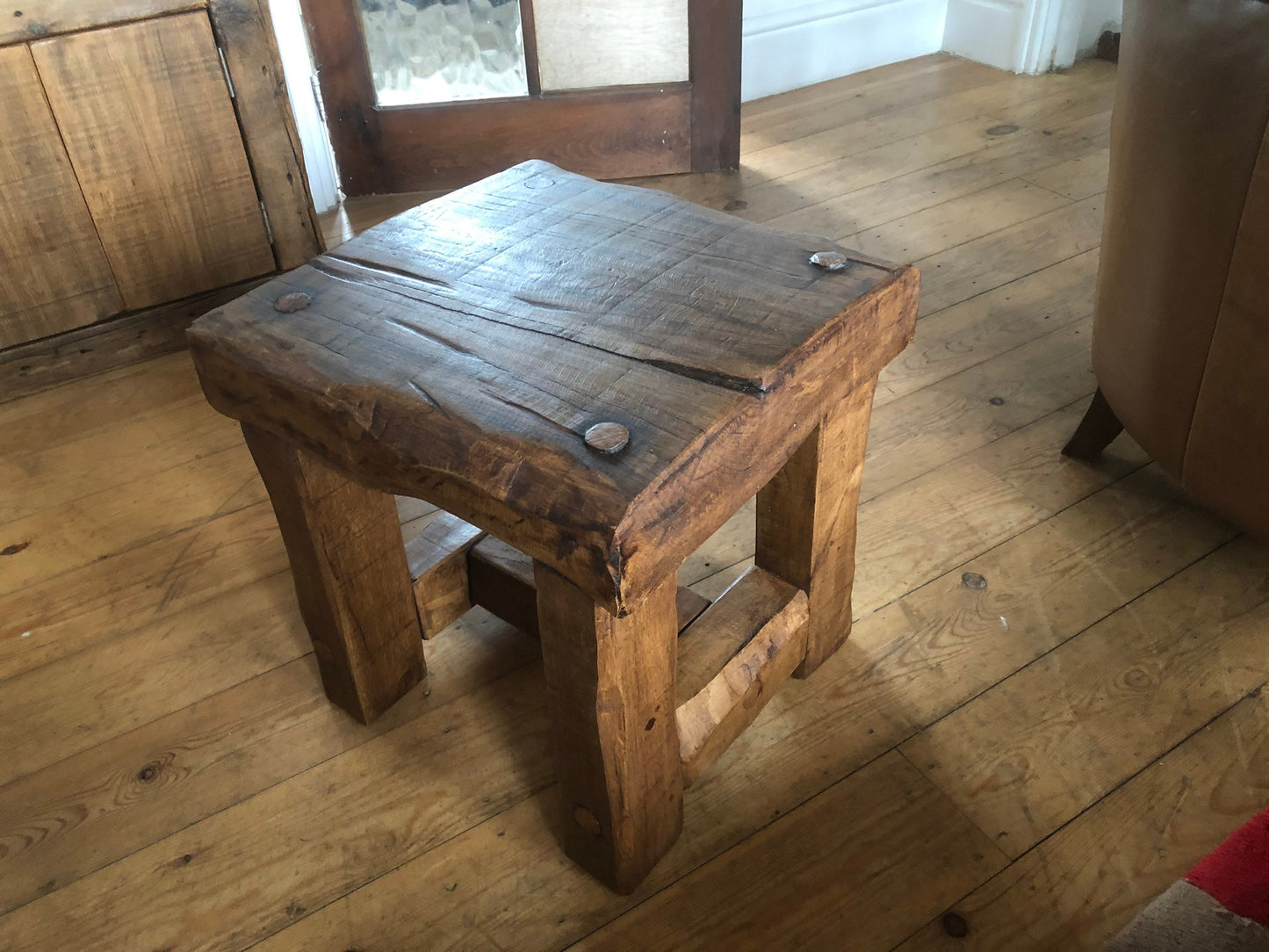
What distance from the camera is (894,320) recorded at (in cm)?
90

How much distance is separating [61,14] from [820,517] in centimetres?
126

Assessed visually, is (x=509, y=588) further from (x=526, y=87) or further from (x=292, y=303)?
(x=526, y=87)

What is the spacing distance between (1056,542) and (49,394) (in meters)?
1.50

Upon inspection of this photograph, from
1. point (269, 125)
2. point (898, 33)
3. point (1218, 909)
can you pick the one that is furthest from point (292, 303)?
point (898, 33)

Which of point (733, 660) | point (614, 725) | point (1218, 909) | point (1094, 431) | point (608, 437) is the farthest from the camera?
point (1094, 431)

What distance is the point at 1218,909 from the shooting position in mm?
572

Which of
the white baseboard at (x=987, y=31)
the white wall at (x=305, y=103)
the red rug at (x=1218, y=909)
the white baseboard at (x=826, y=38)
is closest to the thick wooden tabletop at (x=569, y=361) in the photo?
the red rug at (x=1218, y=909)

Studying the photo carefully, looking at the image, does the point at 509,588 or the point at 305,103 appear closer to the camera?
the point at 509,588

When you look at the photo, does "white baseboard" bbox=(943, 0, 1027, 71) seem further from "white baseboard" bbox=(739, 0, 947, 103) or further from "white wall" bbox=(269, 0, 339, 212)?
"white wall" bbox=(269, 0, 339, 212)

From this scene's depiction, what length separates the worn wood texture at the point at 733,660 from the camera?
3.07 feet

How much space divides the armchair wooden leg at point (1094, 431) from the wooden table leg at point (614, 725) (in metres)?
0.79

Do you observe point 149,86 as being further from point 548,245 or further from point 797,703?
point 797,703

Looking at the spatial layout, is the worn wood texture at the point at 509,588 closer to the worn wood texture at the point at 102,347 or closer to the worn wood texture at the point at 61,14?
the worn wood texture at the point at 102,347

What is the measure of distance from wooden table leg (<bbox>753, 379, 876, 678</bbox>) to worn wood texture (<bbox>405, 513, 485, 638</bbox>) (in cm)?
31
